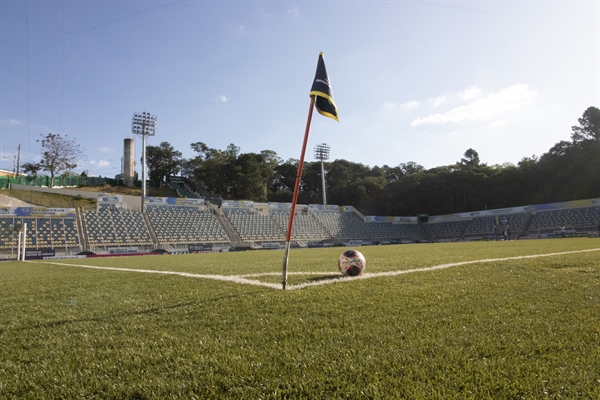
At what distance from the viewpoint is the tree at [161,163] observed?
65.1 meters

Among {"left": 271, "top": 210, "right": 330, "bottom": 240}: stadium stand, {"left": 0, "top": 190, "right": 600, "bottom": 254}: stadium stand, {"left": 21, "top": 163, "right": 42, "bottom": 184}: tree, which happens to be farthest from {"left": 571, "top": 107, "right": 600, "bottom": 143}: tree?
{"left": 21, "top": 163, "right": 42, "bottom": 184}: tree

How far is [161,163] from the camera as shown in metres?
65.5

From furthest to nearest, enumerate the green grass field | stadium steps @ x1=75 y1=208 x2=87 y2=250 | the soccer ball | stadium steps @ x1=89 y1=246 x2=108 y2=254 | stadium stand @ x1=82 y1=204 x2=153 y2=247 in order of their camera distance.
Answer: stadium stand @ x1=82 y1=204 x2=153 y2=247, stadium steps @ x1=75 y1=208 x2=87 y2=250, stadium steps @ x1=89 y1=246 x2=108 y2=254, the soccer ball, the green grass field

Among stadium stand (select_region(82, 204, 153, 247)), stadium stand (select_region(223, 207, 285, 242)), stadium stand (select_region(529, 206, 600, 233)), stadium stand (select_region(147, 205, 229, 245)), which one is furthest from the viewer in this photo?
stadium stand (select_region(223, 207, 285, 242))

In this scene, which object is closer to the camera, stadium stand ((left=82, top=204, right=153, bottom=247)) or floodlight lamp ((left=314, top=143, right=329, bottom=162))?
stadium stand ((left=82, top=204, right=153, bottom=247))

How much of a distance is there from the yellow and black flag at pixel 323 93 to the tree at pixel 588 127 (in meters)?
71.3

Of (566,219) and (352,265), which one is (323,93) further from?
(566,219)

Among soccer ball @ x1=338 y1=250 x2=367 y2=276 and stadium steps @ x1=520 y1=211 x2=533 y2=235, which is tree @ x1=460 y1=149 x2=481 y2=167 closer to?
stadium steps @ x1=520 y1=211 x2=533 y2=235

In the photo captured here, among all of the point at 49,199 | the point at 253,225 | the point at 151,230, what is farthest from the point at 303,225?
the point at 49,199

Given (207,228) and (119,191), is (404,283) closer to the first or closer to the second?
(207,228)

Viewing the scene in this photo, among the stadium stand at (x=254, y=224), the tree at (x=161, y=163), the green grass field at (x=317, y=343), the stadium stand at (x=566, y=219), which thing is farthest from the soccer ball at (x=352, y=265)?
the tree at (x=161, y=163)

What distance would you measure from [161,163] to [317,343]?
221 ft

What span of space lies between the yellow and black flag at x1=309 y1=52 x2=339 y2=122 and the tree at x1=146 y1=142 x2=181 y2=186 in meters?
63.9

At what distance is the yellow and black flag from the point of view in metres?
5.80
